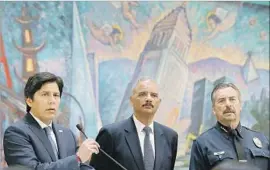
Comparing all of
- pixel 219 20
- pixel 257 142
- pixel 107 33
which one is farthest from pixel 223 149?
pixel 219 20

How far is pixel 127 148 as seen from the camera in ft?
9.73

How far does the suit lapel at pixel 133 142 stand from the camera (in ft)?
9.62

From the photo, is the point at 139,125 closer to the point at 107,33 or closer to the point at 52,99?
the point at 52,99

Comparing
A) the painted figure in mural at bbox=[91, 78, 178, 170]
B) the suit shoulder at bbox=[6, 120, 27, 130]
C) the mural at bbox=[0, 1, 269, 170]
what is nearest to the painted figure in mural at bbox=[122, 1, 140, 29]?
the mural at bbox=[0, 1, 269, 170]

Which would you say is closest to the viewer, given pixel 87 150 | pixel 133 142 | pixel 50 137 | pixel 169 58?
pixel 87 150

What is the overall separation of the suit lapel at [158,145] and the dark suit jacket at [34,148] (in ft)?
1.68

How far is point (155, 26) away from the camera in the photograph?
4.64 meters

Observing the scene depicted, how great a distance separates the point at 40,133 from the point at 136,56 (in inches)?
82.6

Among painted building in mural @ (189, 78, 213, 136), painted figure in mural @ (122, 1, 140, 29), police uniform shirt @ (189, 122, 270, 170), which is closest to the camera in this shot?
police uniform shirt @ (189, 122, 270, 170)

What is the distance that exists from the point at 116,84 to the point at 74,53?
460 millimetres

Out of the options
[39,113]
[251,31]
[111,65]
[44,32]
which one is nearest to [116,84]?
[111,65]

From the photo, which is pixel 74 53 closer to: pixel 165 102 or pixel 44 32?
pixel 44 32

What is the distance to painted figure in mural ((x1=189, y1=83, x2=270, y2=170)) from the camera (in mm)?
2861

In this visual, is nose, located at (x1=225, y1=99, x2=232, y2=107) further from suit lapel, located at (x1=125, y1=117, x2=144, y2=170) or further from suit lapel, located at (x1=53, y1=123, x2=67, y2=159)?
suit lapel, located at (x1=53, y1=123, x2=67, y2=159)
